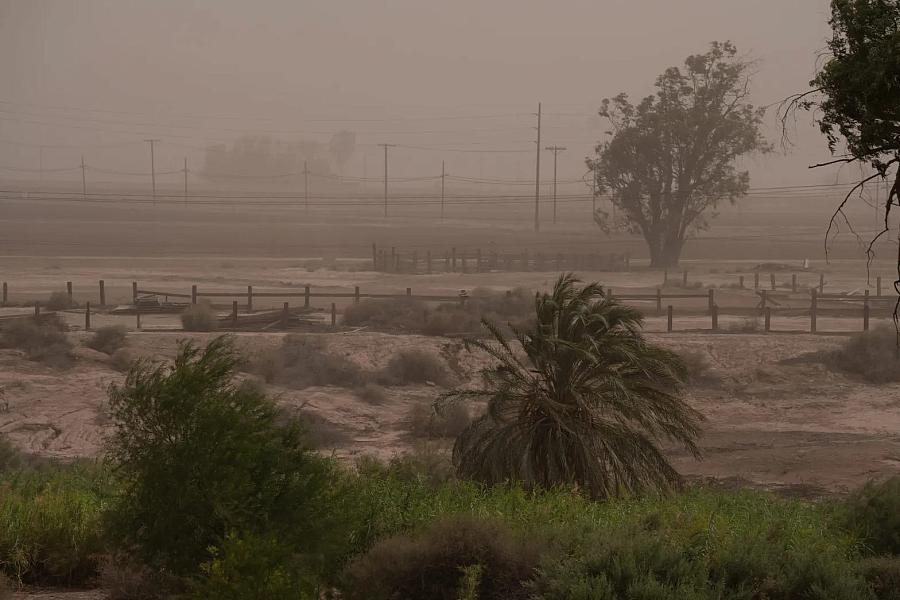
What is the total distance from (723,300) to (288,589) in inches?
1984

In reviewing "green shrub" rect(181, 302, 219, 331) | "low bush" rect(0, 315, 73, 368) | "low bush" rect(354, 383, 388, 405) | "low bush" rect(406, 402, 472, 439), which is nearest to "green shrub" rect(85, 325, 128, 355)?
"low bush" rect(0, 315, 73, 368)

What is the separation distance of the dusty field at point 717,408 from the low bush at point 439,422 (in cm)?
44

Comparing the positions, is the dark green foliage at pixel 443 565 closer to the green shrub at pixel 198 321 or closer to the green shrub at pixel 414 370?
the green shrub at pixel 414 370

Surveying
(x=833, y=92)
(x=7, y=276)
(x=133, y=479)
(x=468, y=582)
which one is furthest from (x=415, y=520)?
(x=7, y=276)

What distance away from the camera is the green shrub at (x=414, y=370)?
3572 centimetres

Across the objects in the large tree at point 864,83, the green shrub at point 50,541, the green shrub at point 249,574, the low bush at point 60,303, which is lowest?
the low bush at point 60,303

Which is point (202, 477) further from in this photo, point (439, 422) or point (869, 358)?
point (869, 358)

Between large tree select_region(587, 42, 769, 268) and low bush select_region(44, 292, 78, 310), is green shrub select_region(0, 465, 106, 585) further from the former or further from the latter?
large tree select_region(587, 42, 769, 268)

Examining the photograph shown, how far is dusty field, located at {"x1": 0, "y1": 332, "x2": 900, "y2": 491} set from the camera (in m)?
26.3

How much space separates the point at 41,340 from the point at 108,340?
2110 mm

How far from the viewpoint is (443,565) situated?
9.38 m

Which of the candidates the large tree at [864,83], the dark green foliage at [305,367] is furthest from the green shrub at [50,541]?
the dark green foliage at [305,367]

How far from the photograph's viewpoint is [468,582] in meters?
8.78

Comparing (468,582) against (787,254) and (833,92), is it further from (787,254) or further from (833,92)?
(787,254)
